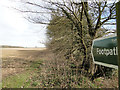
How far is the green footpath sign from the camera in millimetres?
904

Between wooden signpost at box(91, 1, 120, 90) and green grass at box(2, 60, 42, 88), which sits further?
green grass at box(2, 60, 42, 88)

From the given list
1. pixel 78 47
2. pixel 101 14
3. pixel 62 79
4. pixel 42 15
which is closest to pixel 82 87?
pixel 62 79

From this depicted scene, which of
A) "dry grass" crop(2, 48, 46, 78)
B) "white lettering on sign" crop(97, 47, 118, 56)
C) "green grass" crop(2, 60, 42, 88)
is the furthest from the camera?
"dry grass" crop(2, 48, 46, 78)

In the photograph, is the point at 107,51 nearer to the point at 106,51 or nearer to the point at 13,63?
the point at 106,51

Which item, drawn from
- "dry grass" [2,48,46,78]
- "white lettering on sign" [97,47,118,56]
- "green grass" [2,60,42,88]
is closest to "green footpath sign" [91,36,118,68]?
"white lettering on sign" [97,47,118,56]

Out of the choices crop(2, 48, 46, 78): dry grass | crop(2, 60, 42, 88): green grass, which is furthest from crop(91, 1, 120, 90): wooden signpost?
crop(2, 48, 46, 78): dry grass

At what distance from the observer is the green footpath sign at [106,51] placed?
904 millimetres

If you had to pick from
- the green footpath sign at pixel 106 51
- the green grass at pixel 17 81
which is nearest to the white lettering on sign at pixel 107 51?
the green footpath sign at pixel 106 51

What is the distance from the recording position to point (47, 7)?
4258 millimetres

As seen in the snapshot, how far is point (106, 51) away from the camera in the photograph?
1.02 metres

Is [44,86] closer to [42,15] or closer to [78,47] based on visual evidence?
[78,47]

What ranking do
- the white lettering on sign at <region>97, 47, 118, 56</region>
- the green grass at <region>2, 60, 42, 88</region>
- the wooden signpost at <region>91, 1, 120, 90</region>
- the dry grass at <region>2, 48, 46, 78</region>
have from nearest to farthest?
1. the wooden signpost at <region>91, 1, 120, 90</region>
2. the white lettering on sign at <region>97, 47, 118, 56</region>
3. the green grass at <region>2, 60, 42, 88</region>
4. the dry grass at <region>2, 48, 46, 78</region>

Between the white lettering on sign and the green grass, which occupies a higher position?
the white lettering on sign

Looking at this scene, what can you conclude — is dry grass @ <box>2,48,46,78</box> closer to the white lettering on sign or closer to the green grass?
the green grass
